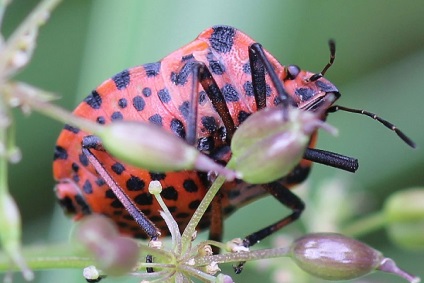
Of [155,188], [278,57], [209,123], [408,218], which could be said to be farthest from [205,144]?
[278,57]

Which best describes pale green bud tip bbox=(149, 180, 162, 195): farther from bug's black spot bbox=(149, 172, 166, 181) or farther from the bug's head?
the bug's head

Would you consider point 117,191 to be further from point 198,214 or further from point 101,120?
point 198,214

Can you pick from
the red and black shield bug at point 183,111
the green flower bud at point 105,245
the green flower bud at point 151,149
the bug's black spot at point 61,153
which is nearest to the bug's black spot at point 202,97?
the red and black shield bug at point 183,111

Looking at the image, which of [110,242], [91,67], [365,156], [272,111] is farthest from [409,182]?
[110,242]

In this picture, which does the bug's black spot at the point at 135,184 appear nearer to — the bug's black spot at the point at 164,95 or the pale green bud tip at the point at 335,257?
the bug's black spot at the point at 164,95

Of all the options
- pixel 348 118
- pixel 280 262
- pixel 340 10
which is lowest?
pixel 280 262

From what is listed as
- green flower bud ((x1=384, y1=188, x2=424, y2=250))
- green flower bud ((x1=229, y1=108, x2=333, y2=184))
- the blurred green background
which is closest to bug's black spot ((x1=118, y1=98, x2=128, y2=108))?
green flower bud ((x1=229, y1=108, x2=333, y2=184))

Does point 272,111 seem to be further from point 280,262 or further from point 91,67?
point 91,67
